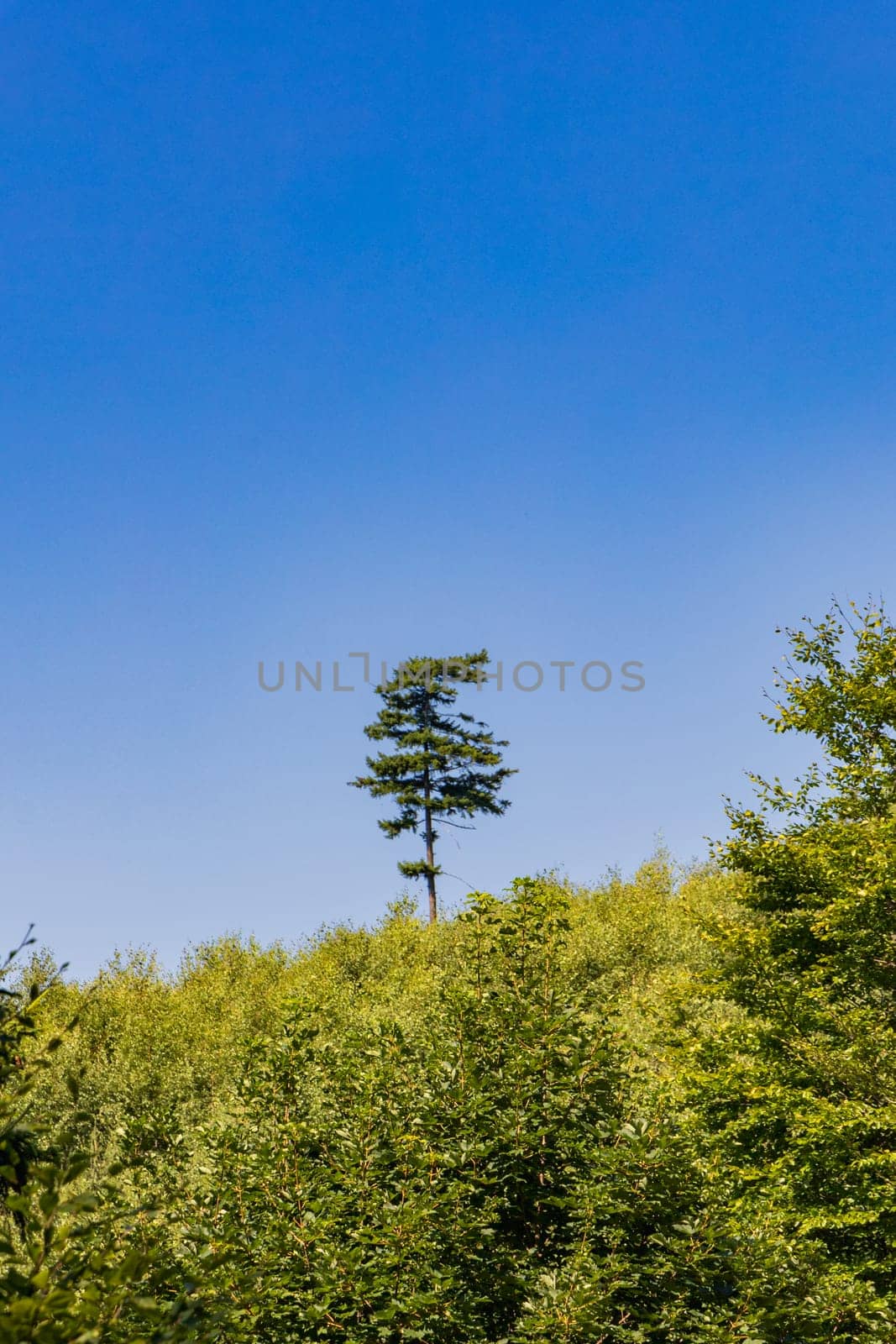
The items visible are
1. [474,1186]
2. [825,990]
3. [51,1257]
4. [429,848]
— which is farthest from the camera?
[429,848]

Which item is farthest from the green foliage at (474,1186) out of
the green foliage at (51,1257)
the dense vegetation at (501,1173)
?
the green foliage at (51,1257)

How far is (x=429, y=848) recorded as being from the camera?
2211 inches

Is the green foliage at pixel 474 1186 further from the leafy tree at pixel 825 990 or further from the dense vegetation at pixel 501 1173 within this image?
the leafy tree at pixel 825 990

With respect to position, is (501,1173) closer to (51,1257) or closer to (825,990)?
(51,1257)

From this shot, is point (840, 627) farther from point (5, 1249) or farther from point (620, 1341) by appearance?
point (5, 1249)

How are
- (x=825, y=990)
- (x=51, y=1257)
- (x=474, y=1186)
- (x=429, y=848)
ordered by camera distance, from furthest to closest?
(x=429, y=848), (x=825, y=990), (x=474, y=1186), (x=51, y=1257)

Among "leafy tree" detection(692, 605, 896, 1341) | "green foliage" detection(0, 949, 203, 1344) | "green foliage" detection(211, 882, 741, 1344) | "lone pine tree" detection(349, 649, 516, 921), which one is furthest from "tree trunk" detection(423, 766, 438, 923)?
"green foliage" detection(0, 949, 203, 1344)

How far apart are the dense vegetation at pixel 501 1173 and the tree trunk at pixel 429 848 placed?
39076 millimetres

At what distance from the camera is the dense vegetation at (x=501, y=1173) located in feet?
16.8

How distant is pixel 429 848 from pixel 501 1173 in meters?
47.9

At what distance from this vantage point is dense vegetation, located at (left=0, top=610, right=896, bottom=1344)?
5.12m

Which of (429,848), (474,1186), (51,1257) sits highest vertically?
(429,848)

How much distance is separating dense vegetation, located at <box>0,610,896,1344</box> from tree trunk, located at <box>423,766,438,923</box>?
39076mm

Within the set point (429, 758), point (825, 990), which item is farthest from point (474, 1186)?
point (429, 758)
